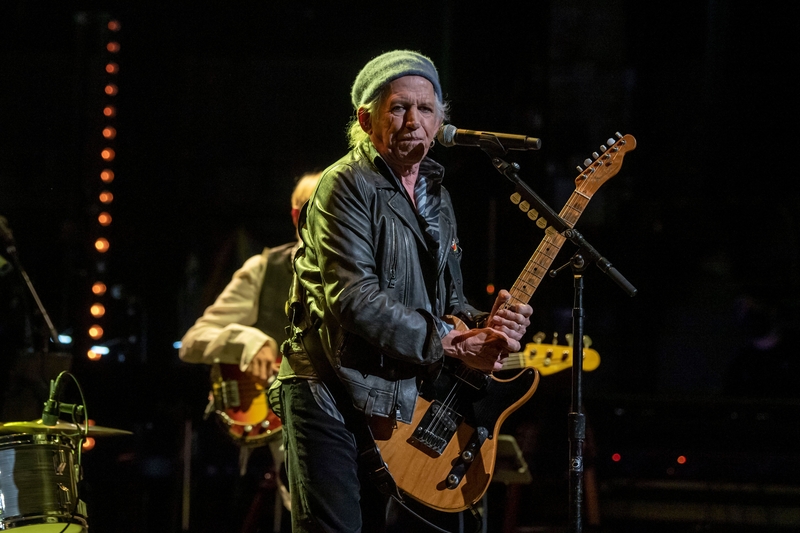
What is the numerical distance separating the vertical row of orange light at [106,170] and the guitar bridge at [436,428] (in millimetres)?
3419

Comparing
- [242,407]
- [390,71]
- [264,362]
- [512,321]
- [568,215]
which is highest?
[390,71]

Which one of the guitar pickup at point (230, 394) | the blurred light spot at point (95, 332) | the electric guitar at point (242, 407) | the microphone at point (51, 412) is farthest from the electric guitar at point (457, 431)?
the blurred light spot at point (95, 332)

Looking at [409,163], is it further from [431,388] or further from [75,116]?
[75,116]

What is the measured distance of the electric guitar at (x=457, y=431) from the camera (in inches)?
110

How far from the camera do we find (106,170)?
5.76 m

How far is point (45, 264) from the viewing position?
5660 millimetres

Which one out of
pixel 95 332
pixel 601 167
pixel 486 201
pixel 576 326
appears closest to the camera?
pixel 576 326

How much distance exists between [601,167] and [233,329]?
215 centimetres

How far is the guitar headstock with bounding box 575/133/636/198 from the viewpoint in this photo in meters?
3.14

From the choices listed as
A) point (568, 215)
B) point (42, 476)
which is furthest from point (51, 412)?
point (568, 215)

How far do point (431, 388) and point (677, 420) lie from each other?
310 centimetres

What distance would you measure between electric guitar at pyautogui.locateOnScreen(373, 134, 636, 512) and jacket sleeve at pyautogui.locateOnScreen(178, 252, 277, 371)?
166 cm

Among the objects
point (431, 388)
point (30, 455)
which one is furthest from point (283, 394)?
point (30, 455)

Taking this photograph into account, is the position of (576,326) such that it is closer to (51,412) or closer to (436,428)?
(436,428)
